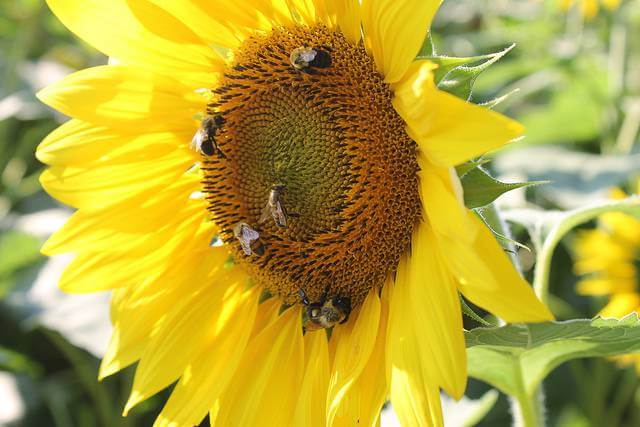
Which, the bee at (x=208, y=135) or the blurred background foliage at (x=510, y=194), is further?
the blurred background foliage at (x=510, y=194)

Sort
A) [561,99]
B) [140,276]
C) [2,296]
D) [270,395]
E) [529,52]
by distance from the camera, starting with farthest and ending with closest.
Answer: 1. [529,52]
2. [561,99]
3. [2,296]
4. [140,276]
5. [270,395]

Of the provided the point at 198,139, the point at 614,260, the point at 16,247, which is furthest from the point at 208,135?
the point at 614,260

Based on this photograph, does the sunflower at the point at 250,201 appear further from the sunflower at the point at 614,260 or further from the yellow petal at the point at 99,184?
the sunflower at the point at 614,260

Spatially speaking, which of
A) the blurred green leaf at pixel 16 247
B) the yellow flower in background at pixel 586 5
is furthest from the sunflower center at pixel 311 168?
the yellow flower in background at pixel 586 5

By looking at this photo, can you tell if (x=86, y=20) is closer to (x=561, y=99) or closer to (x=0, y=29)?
(x=561, y=99)

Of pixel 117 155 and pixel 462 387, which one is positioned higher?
pixel 117 155

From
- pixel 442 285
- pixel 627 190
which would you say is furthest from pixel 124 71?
pixel 627 190

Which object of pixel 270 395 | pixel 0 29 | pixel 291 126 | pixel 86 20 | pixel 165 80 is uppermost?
pixel 0 29

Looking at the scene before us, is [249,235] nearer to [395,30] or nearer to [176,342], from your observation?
[176,342]
